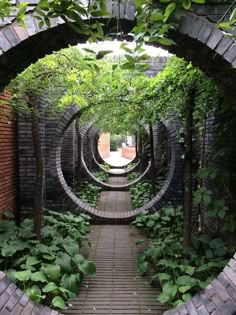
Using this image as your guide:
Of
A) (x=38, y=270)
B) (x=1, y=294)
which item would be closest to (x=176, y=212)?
(x=38, y=270)

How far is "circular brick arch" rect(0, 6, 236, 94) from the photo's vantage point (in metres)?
2.85

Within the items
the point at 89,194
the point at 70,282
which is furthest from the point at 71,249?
the point at 89,194

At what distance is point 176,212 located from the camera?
24.8ft

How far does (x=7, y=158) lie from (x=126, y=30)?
3946 mm

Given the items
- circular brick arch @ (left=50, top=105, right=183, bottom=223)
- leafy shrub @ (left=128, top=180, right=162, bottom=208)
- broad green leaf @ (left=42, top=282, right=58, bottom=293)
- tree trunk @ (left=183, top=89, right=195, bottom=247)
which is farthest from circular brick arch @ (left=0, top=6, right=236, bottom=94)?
leafy shrub @ (left=128, top=180, right=162, bottom=208)

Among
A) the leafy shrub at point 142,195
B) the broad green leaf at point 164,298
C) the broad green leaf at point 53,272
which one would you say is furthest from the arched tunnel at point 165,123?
the leafy shrub at point 142,195

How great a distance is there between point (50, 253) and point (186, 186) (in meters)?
2.16

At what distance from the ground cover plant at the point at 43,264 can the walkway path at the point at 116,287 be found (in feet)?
0.68

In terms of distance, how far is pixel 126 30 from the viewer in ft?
10.3

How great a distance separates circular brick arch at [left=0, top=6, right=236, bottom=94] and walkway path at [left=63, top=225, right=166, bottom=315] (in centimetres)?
287

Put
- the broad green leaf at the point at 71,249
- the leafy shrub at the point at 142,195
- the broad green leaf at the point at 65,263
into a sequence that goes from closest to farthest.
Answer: the broad green leaf at the point at 65,263
the broad green leaf at the point at 71,249
the leafy shrub at the point at 142,195

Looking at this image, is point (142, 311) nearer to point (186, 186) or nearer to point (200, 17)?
point (186, 186)

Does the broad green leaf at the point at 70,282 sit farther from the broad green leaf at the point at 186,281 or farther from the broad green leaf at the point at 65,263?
the broad green leaf at the point at 186,281

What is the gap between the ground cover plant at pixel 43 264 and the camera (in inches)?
155
